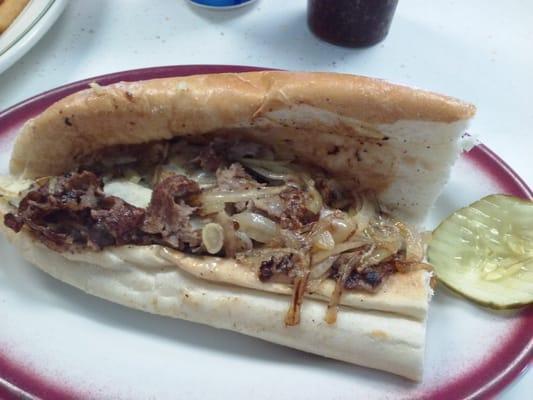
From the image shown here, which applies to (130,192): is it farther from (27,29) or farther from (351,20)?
(351,20)

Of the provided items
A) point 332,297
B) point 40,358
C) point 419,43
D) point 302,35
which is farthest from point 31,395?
point 419,43

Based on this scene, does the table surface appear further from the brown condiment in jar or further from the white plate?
the white plate

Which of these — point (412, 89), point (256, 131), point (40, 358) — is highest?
point (412, 89)

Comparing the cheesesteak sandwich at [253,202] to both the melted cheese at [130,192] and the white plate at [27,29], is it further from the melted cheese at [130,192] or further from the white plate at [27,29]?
the white plate at [27,29]

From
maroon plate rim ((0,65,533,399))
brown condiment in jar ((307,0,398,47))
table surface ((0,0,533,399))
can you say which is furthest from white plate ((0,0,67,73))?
maroon plate rim ((0,65,533,399))

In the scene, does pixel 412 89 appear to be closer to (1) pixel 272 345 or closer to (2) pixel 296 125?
(2) pixel 296 125

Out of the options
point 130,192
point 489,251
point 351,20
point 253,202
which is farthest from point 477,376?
point 351,20

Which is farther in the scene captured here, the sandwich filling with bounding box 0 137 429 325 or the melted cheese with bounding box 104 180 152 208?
the melted cheese with bounding box 104 180 152 208
